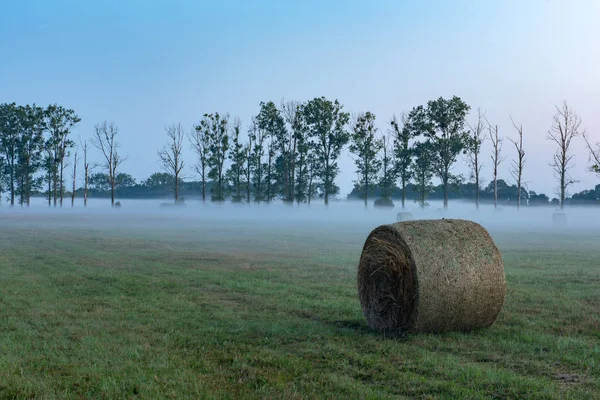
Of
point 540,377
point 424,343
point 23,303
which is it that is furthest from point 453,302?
point 23,303

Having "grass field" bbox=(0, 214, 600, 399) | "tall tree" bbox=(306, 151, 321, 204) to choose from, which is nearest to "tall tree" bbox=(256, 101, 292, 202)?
"tall tree" bbox=(306, 151, 321, 204)

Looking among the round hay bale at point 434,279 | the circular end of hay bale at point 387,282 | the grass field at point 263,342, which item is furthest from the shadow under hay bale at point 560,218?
the circular end of hay bale at point 387,282

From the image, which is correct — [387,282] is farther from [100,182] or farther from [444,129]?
[100,182]

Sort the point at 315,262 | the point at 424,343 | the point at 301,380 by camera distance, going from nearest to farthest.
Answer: the point at 301,380
the point at 424,343
the point at 315,262

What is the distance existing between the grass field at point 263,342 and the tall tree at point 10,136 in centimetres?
7071

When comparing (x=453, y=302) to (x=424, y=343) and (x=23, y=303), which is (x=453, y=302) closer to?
(x=424, y=343)

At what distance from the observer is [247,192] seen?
7350 centimetres

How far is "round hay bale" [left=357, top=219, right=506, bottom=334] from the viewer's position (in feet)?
30.1

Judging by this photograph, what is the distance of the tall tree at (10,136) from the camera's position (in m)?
80.2

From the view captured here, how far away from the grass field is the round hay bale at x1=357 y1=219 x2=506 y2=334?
321 mm

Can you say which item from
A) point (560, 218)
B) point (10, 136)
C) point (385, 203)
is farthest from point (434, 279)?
point (10, 136)

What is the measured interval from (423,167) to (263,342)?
187 feet

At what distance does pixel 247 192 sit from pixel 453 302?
64878 mm

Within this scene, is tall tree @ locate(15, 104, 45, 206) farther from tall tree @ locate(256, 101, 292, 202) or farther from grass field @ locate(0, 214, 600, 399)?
grass field @ locate(0, 214, 600, 399)
